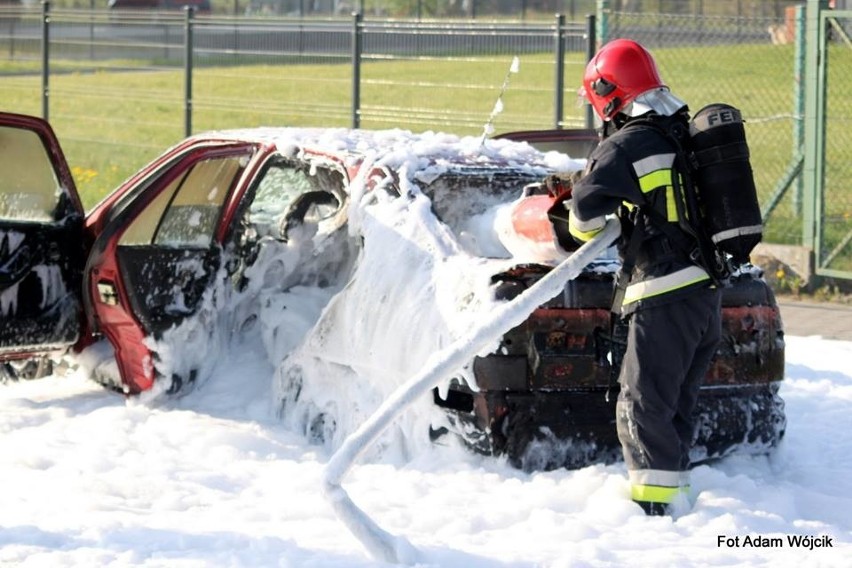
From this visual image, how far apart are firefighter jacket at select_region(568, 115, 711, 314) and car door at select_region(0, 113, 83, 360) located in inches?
121

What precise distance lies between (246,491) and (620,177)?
6.34ft

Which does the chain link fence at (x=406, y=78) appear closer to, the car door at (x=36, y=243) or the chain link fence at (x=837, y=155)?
the chain link fence at (x=837, y=155)

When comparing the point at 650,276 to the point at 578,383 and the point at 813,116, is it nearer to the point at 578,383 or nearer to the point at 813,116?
the point at 578,383

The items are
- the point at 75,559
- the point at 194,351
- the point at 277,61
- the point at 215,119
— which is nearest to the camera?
the point at 75,559

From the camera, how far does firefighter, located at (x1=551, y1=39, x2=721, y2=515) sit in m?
5.50

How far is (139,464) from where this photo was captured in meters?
6.37

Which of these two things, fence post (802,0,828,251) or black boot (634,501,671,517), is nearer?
black boot (634,501,671,517)

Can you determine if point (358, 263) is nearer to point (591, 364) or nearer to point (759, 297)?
point (591, 364)

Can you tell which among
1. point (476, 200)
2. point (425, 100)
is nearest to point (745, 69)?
point (425, 100)

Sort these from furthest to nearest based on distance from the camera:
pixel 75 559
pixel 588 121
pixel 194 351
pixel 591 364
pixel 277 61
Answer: pixel 277 61 < pixel 588 121 < pixel 194 351 < pixel 591 364 < pixel 75 559

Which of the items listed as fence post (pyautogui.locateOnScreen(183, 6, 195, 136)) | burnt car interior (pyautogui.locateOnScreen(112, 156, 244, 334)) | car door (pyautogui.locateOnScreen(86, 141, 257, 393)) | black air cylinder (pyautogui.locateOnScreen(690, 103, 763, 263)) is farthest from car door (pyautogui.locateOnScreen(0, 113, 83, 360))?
fence post (pyautogui.locateOnScreen(183, 6, 195, 136))

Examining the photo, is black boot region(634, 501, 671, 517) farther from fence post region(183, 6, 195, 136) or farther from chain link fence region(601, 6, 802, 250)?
fence post region(183, 6, 195, 136)

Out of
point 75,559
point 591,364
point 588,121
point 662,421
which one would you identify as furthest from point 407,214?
point 588,121

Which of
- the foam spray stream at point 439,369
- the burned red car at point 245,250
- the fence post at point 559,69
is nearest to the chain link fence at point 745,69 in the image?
the fence post at point 559,69
